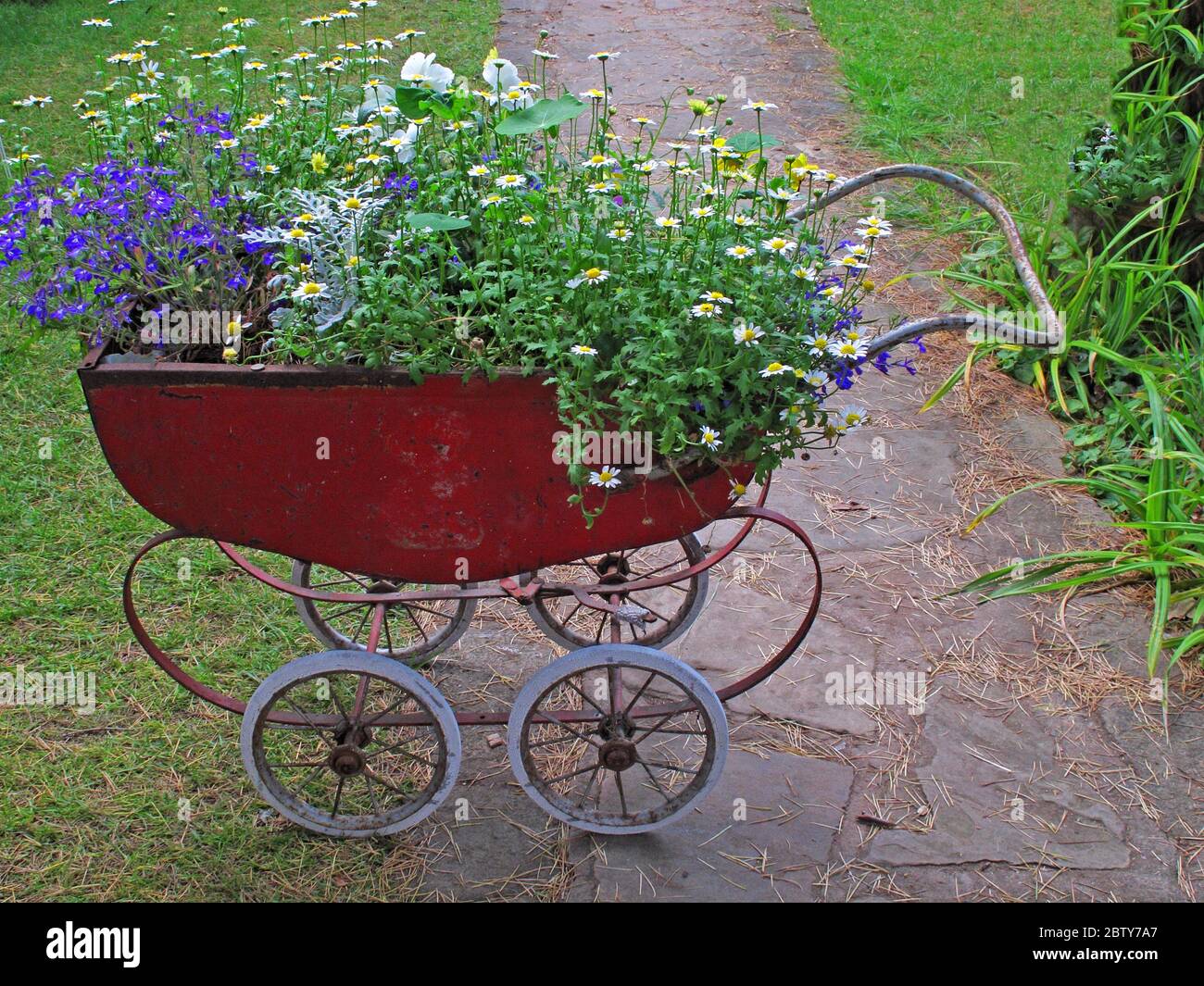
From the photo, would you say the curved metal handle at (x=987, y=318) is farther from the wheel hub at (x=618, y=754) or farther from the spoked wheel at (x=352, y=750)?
the spoked wheel at (x=352, y=750)

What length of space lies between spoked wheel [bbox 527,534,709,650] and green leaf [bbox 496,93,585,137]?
86 centimetres

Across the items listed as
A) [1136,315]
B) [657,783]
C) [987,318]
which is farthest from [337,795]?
[1136,315]

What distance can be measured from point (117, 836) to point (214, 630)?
61 cm

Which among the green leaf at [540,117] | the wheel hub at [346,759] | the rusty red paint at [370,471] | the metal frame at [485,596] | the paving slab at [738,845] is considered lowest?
the paving slab at [738,845]

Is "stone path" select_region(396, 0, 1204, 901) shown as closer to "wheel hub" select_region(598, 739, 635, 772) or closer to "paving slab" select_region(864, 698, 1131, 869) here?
"paving slab" select_region(864, 698, 1131, 869)

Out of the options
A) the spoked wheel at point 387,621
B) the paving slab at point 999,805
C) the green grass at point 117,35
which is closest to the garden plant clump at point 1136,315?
the paving slab at point 999,805

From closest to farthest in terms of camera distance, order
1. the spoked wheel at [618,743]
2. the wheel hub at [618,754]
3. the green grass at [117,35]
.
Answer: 1. the spoked wheel at [618,743]
2. the wheel hub at [618,754]
3. the green grass at [117,35]

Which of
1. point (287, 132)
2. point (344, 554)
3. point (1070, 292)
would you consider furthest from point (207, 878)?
point (1070, 292)

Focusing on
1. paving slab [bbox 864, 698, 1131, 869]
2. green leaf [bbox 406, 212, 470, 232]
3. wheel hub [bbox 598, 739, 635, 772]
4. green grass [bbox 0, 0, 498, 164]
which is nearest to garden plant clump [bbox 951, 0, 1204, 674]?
paving slab [bbox 864, 698, 1131, 869]

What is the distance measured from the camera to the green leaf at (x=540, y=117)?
1.94 m

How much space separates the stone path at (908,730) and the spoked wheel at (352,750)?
0.40ft

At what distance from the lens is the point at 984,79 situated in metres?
5.69

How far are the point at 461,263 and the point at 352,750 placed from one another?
941 mm
